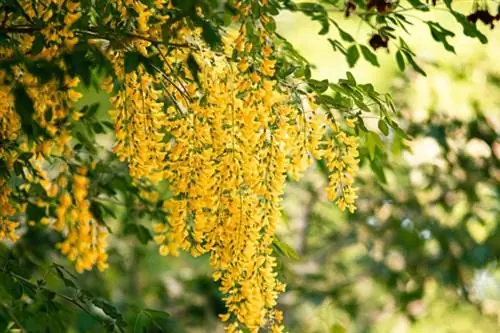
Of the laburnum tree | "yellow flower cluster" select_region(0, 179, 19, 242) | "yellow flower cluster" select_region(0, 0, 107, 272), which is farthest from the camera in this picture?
"yellow flower cluster" select_region(0, 179, 19, 242)

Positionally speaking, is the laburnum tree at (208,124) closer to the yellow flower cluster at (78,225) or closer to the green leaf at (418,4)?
the yellow flower cluster at (78,225)

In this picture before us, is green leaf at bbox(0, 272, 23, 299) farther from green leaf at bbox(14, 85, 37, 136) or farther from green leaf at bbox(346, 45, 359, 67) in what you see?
green leaf at bbox(346, 45, 359, 67)

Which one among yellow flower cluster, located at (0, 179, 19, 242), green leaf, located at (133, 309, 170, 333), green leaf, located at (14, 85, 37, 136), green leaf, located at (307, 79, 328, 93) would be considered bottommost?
green leaf, located at (133, 309, 170, 333)

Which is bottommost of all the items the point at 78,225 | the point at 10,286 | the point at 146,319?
the point at 146,319

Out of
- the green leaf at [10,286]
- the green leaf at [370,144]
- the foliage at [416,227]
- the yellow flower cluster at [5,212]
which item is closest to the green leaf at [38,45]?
the yellow flower cluster at [5,212]

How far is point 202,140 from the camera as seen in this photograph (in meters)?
2.12

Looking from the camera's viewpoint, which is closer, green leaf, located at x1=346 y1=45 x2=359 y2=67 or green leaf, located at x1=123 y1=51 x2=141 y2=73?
green leaf, located at x1=123 y1=51 x2=141 y2=73

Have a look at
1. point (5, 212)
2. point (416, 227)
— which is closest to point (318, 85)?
point (5, 212)

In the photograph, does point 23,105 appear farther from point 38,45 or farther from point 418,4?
point 418,4

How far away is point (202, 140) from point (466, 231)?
3120 millimetres

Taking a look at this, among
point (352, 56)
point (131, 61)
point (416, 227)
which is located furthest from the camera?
point (416, 227)

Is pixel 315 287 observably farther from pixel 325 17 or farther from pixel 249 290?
pixel 249 290

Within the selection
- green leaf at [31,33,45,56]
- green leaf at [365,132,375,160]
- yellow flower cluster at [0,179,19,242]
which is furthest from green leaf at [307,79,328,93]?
yellow flower cluster at [0,179,19,242]

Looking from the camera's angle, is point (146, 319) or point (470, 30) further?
point (470, 30)
